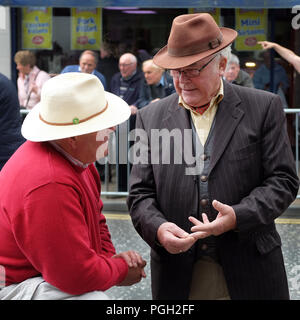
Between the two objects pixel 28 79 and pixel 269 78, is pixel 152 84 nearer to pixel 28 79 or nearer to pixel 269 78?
pixel 28 79

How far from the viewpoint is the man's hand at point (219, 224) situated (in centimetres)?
280

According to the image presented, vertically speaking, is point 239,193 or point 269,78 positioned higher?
point 239,193

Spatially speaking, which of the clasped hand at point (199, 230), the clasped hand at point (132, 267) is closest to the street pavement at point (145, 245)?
the clasped hand at point (132, 267)

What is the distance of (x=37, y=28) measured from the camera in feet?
39.2

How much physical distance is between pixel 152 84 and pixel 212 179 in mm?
6171

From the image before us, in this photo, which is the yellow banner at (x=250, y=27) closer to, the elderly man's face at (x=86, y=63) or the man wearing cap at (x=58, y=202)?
the elderly man's face at (x=86, y=63)

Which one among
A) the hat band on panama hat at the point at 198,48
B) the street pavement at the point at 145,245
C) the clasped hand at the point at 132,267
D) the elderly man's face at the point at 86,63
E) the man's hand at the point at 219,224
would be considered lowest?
the street pavement at the point at 145,245

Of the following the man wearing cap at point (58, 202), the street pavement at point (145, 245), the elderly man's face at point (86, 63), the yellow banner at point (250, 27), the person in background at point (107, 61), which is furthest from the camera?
the person in background at point (107, 61)

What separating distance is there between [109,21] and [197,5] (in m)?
2.86

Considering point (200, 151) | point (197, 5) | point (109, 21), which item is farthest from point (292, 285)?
point (109, 21)

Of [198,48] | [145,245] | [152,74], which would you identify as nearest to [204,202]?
[198,48]

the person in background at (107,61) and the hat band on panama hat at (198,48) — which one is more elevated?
the hat band on panama hat at (198,48)

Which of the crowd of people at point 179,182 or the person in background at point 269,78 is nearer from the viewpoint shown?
the crowd of people at point 179,182

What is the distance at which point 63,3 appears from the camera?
9805 millimetres
